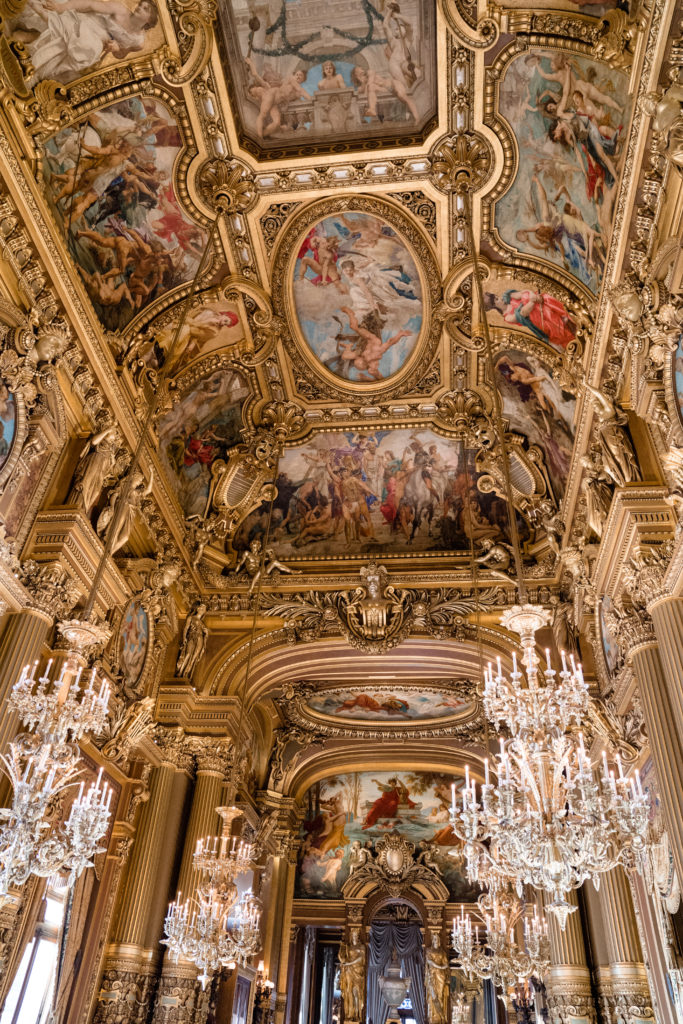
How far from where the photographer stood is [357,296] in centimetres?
1198

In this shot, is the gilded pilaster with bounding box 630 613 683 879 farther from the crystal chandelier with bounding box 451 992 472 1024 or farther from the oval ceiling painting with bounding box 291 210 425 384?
the crystal chandelier with bounding box 451 992 472 1024

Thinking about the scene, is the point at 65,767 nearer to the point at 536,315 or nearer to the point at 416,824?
→ the point at 536,315

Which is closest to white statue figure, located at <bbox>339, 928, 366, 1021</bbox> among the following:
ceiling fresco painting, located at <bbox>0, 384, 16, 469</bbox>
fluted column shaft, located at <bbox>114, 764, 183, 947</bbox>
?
fluted column shaft, located at <bbox>114, 764, 183, 947</bbox>

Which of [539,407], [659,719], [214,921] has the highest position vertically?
[539,407]

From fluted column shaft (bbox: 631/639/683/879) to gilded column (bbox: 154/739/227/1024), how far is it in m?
6.80

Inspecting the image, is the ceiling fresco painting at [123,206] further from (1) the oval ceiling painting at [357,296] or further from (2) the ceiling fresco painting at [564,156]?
(2) the ceiling fresco painting at [564,156]

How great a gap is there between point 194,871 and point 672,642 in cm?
791

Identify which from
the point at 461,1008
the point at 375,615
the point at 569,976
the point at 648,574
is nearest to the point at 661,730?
the point at 648,574

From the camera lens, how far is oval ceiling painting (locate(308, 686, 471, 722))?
1764cm

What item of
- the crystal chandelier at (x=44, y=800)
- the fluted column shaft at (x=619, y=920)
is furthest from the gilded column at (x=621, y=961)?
the crystal chandelier at (x=44, y=800)

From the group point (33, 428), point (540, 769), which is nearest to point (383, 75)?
point (33, 428)

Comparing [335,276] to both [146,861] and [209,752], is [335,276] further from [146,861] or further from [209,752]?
[146,861]

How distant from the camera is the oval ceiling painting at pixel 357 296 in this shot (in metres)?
11.2

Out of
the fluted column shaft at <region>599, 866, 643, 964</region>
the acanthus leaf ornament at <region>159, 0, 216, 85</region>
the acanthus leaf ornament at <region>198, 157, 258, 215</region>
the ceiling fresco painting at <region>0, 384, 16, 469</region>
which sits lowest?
the fluted column shaft at <region>599, 866, 643, 964</region>
